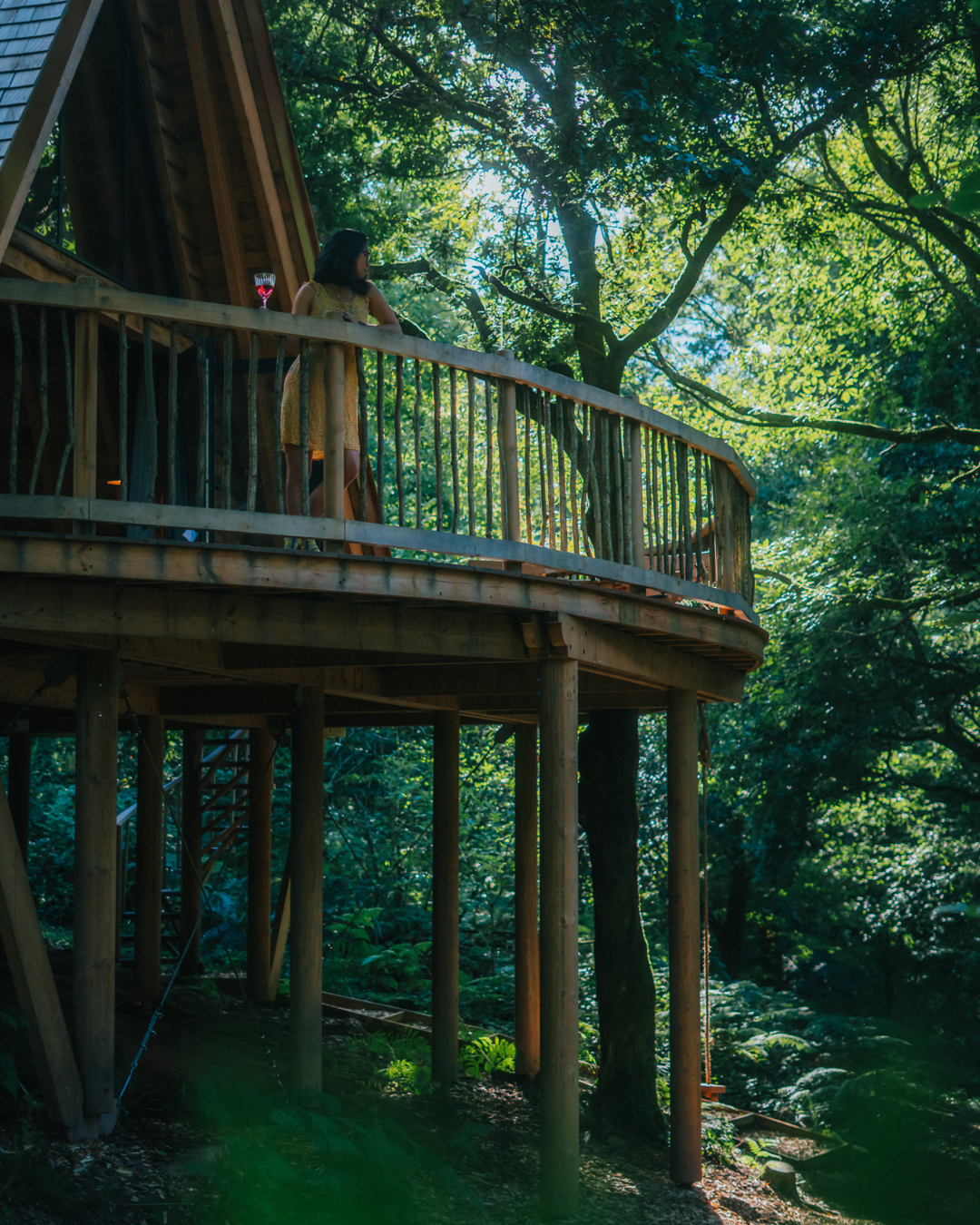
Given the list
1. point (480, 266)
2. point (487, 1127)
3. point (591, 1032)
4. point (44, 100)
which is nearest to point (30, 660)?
point (44, 100)

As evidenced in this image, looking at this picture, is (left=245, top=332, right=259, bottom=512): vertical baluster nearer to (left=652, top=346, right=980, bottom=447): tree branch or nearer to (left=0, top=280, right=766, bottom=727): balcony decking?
(left=0, top=280, right=766, bottom=727): balcony decking

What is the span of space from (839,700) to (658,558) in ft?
31.6

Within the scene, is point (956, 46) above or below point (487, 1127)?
above

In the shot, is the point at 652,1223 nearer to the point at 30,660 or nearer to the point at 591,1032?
the point at 30,660

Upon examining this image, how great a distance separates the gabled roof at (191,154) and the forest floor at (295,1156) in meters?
6.03

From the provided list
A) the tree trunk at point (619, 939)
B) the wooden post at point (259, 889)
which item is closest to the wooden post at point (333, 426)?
the tree trunk at point (619, 939)

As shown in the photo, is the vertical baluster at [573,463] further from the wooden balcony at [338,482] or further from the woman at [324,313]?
the woman at [324,313]

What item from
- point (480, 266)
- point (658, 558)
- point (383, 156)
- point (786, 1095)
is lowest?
point (786, 1095)

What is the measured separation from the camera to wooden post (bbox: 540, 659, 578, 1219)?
6.65 meters

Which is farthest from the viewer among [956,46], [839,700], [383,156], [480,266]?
[839,700]

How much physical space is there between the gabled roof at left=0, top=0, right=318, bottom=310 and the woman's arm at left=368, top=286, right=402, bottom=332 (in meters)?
3.30

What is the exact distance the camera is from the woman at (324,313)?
6539 mm

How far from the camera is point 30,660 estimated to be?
310 inches

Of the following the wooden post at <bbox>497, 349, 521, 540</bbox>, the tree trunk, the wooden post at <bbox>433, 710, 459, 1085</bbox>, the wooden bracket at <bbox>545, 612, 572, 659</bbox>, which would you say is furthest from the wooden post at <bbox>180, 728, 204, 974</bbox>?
the wooden post at <bbox>497, 349, 521, 540</bbox>
